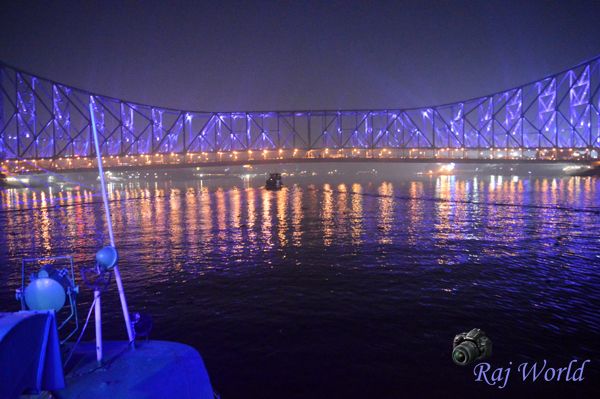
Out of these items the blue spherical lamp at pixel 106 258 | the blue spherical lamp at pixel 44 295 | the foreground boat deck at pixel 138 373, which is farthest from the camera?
the blue spherical lamp at pixel 106 258

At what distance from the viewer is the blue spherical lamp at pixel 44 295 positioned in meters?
5.85

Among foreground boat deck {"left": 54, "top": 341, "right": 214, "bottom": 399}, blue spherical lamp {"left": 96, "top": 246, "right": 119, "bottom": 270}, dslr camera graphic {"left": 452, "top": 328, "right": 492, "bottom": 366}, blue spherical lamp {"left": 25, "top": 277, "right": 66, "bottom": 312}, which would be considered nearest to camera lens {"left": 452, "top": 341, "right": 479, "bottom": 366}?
dslr camera graphic {"left": 452, "top": 328, "right": 492, "bottom": 366}

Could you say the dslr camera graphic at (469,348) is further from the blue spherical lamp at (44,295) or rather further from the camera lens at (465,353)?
the blue spherical lamp at (44,295)

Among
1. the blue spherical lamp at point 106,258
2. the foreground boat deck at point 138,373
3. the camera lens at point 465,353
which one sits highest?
the blue spherical lamp at point 106,258

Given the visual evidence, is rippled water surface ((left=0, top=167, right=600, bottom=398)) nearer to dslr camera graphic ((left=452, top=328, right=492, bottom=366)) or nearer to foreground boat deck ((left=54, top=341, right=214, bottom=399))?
dslr camera graphic ((left=452, top=328, right=492, bottom=366))

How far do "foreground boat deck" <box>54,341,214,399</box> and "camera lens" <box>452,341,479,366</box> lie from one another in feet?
13.9

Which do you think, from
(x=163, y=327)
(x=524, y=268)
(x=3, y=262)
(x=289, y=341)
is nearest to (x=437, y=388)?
(x=289, y=341)

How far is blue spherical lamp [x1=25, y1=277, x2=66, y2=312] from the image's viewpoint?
230 inches

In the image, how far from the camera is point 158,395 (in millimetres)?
5777

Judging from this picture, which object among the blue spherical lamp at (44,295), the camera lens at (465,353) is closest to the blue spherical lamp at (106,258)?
the blue spherical lamp at (44,295)

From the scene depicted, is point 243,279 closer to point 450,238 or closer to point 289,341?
point 289,341

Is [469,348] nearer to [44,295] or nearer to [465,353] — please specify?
[465,353]

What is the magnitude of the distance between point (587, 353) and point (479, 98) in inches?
6996

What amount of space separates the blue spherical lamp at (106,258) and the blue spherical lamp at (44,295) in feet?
1.87
